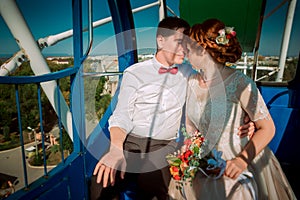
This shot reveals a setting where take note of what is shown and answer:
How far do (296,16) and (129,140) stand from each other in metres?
2.03

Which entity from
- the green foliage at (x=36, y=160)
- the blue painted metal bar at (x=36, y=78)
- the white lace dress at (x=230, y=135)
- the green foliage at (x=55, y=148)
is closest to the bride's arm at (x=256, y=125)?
the white lace dress at (x=230, y=135)

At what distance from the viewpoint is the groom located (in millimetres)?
1479

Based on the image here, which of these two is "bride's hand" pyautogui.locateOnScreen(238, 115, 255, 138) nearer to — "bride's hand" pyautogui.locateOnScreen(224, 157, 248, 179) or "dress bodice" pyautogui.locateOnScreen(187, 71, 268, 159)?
"dress bodice" pyautogui.locateOnScreen(187, 71, 268, 159)

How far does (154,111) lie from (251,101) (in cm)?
61

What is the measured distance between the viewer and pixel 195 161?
1312mm

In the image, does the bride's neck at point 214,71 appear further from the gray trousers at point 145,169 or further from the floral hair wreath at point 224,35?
the gray trousers at point 145,169

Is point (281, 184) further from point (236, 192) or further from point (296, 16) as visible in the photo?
point (296, 16)

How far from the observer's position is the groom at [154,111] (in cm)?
148

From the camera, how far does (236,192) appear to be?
3.85 ft

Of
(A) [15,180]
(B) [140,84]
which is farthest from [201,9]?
(A) [15,180]

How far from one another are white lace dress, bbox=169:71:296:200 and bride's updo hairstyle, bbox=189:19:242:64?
14 centimetres

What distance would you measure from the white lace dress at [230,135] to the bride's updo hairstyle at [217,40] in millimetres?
135

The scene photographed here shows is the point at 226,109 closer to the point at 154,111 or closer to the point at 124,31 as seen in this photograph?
the point at 154,111

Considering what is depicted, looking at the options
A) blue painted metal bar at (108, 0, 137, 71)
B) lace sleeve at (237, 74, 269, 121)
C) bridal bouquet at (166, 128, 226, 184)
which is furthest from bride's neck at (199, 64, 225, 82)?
blue painted metal bar at (108, 0, 137, 71)
